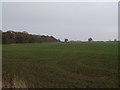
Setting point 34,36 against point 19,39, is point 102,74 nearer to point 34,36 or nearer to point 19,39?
point 19,39

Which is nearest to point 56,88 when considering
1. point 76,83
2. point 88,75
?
point 76,83

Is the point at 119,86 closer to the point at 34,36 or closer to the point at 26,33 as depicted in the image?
the point at 26,33

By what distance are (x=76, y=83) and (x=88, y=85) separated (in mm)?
819

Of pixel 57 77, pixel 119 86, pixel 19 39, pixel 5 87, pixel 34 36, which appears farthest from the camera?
pixel 34 36

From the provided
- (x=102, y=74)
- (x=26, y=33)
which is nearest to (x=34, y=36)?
(x=26, y=33)

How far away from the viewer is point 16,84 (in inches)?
472

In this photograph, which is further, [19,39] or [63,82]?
[19,39]

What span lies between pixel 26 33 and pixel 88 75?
11223 centimetres

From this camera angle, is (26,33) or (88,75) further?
(26,33)

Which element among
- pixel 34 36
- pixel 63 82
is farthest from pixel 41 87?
pixel 34 36

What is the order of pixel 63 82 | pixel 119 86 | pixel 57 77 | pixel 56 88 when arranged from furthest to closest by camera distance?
pixel 57 77 < pixel 63 82 < pixel 119 86 < pixel 56 88

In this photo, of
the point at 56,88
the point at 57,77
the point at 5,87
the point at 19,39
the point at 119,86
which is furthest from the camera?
the point at 19,39

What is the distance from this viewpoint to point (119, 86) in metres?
15.8

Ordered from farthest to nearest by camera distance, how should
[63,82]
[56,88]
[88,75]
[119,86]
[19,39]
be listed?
[19,39], [88,75], [63,82], [119,86], [56,88]
